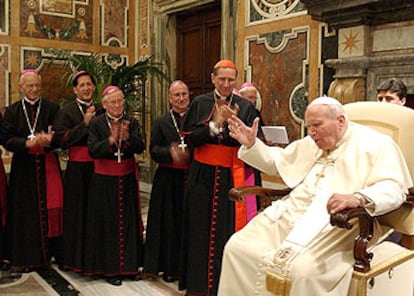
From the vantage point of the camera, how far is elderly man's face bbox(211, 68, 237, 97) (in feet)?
10.5

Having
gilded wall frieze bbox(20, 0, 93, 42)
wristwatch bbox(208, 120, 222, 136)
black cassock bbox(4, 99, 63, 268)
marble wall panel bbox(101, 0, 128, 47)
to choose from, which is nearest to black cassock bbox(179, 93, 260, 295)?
wristwatch bbox(208, 120, 222, 136)

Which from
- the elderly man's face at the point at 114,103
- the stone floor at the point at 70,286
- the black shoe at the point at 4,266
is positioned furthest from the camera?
the black shoe at the point at 4,266

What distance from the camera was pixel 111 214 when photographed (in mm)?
3627

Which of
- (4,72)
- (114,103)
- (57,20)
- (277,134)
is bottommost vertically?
(277,134)

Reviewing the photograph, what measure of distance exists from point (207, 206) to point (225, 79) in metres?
0.87

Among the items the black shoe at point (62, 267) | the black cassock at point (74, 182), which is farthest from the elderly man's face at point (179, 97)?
the black shoe at point (62, 267)

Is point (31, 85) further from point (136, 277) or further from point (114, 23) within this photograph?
point (114, 23)

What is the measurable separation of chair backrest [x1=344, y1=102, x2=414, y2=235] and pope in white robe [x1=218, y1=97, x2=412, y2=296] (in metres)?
0.12

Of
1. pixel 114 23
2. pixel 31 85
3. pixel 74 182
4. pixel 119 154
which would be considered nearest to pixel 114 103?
pixel 119 154

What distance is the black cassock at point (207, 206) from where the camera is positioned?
3.20m

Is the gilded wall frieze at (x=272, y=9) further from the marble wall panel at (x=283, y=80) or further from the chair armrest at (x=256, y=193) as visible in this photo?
the chair armrest at (x=256, y=193)

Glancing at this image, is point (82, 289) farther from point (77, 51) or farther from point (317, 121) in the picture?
point (77, 51)

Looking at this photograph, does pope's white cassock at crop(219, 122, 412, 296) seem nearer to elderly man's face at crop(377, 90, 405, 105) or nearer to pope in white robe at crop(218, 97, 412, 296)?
pope in white robe at crop(218, 97, 412, 296)

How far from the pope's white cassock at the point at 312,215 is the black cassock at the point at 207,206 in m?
0.45
